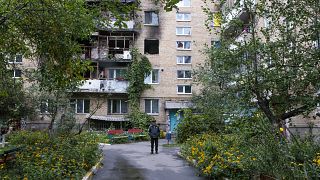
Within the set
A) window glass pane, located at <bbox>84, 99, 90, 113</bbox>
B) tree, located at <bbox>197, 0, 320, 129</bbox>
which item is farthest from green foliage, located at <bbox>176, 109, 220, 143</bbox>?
window glass pane, located at <bbox>84, 99, 90, 113</bbox>

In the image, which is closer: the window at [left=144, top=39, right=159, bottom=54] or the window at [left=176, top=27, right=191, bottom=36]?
the window at [left=144, top=39, right=159, bottom=54]

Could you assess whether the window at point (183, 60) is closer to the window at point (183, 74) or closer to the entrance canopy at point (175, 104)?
the window at point (183, 74)

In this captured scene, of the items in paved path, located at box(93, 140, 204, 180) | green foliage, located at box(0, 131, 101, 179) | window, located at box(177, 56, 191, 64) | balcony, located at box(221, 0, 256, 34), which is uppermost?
window, located at box(177, 56, 191, 64)

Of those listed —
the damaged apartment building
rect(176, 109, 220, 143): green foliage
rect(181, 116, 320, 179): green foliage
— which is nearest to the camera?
rect(181, 116, 320, 179): green foliage

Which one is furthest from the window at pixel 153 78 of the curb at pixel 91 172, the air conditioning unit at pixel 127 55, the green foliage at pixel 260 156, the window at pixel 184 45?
the curb at pixel 91 172

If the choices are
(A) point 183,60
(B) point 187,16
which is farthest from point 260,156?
(B) point 187,16

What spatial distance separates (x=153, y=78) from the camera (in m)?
39.6

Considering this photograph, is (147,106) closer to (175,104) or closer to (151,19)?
(175,104)

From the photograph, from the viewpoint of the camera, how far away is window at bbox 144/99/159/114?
38.8 meters

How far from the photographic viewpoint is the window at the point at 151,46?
1588 inches

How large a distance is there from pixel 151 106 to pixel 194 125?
1720 cm

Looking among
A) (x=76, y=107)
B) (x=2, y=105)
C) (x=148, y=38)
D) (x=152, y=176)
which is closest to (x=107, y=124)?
(x=76, y=107)

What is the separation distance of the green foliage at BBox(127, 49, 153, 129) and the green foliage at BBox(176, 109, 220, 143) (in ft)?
44.9

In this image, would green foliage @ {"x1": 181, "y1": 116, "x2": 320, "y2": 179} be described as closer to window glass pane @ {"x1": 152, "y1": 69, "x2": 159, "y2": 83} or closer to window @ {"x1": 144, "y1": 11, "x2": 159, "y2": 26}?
window glass pane @ {"x1": 152, "y1": 69, "x2": 159, "y2": 83}
